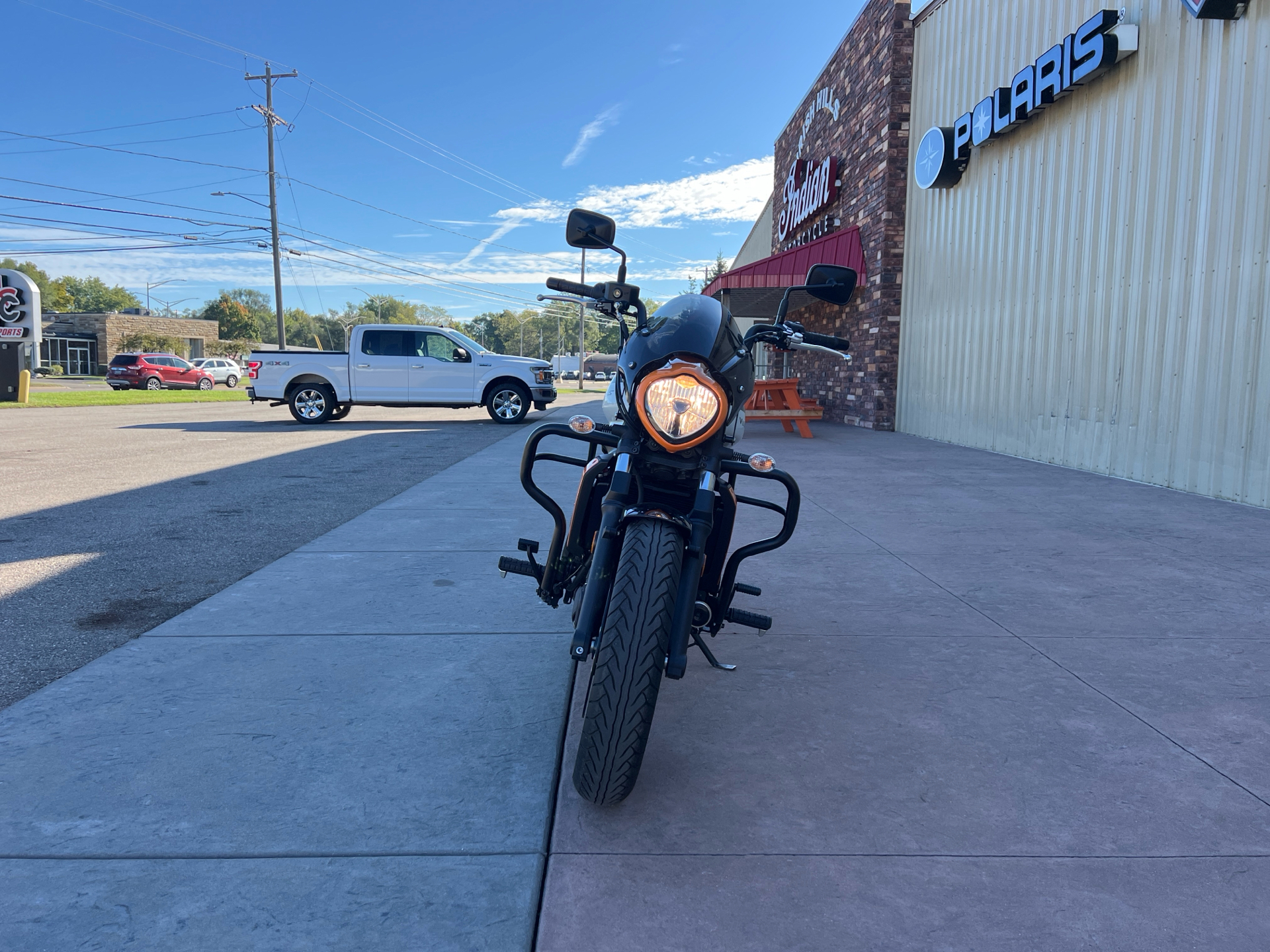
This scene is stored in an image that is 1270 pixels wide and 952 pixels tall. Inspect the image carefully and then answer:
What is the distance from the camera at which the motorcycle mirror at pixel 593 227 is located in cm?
328

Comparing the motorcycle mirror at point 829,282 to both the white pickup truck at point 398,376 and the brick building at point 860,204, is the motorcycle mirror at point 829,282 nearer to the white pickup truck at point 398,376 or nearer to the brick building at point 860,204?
the brick building at point 860,204

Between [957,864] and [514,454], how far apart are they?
31.4 ft

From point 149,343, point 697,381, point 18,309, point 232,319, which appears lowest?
point 697,381

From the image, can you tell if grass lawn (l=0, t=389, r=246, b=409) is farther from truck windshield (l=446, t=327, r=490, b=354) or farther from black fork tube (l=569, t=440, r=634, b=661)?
black fork tube (l=569, t=440, r=634, b=661)

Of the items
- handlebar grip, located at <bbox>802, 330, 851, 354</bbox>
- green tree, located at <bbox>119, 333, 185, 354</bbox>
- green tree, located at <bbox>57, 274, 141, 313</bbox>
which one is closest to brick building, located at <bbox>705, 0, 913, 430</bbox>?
handlebar grip, located at <bbox>802, 330, 851, 354</bbox>

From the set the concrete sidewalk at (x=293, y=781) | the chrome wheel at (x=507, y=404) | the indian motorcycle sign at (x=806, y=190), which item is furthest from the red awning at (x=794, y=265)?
the concrete sidewalk at (x=293, y=781)

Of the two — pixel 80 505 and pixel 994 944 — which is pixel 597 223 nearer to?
pixel 994 944

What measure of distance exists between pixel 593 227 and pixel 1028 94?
9489mm

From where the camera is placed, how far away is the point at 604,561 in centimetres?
242

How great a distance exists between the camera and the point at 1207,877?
1.96 m

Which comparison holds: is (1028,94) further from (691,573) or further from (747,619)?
(691,573)

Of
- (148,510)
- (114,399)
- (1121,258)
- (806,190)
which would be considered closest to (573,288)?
(148,510)

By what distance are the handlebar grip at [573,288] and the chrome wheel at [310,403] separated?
48.5ft

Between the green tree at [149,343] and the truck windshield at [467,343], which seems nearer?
the truck windshield at [467,343]
